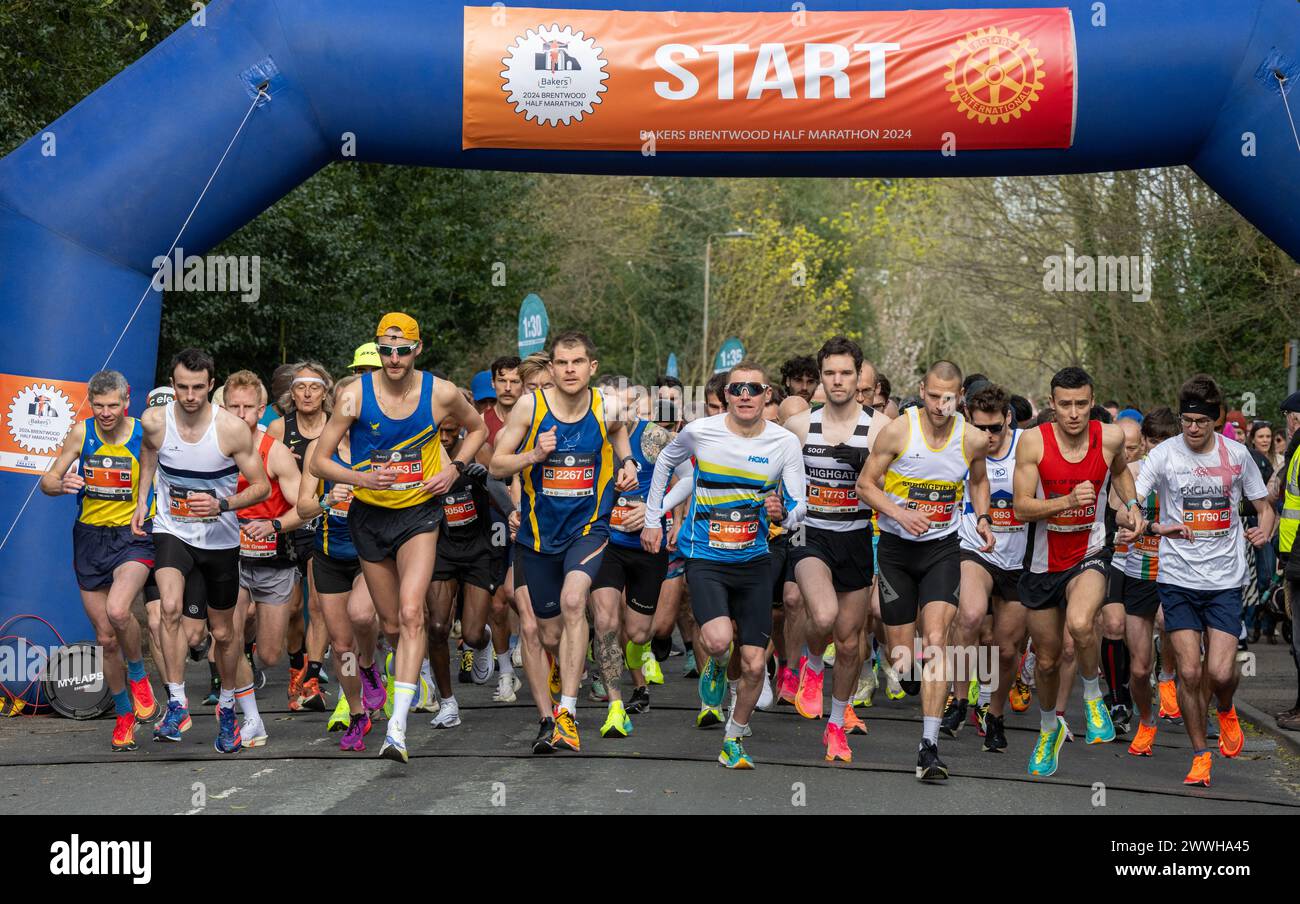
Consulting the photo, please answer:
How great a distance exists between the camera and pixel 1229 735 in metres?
9.73

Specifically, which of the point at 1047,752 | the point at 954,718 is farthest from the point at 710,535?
the point at 954,718

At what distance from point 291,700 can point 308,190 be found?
44.2 feet

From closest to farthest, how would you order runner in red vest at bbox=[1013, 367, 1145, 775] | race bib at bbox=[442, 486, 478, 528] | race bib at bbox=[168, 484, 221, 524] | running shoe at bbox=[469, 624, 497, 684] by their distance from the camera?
runner in red vest at bbox=[1013, 367, 1145, 775] < race bib at bbox=[168, 484, 221, 524] < race bib at bbox=[442, 486, 478, 528] < running shoe at bbox=[469, 624, 497, 684]

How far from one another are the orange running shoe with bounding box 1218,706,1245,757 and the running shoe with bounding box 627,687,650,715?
3.64 meters

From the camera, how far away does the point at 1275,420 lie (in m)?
24.6

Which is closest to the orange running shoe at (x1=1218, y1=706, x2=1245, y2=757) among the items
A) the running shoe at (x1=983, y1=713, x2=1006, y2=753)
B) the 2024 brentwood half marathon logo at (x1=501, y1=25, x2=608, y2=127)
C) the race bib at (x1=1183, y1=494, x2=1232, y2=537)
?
the race bib at (x1=1183, y1=494, x2=1232, y2=537)

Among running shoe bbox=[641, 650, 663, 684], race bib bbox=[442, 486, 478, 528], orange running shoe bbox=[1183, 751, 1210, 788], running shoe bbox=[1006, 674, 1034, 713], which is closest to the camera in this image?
orange running shoe bbox=[1183, 751, 1210, 788]

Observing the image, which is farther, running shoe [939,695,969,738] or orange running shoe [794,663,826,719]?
orange running shoe [794,663,826,719]

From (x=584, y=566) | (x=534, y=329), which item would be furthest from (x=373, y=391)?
(x=534, y=329)

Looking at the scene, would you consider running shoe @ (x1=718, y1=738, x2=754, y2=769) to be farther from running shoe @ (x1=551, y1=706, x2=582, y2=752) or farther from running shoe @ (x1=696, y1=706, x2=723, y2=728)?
running shoe @ (x1=696, y1=706, x2=723, y2=728)

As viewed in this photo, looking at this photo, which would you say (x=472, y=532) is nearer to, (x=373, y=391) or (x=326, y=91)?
(x=373, y=391)

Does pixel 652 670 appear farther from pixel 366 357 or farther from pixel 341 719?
pixel 366 357

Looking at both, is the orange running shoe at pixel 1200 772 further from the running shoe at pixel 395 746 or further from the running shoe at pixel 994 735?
the running shoe at pixel 395 746

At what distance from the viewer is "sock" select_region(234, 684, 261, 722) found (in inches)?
381
